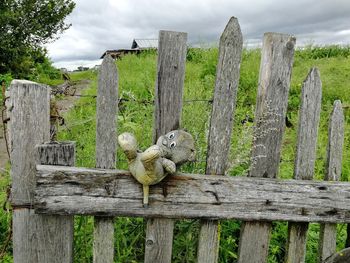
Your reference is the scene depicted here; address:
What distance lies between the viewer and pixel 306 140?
184 cm

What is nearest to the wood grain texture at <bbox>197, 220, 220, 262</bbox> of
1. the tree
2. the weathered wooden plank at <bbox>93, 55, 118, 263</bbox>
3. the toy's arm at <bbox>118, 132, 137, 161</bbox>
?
the weathered wooden plank at <bbox>93, 55, 118, 263</bbox>

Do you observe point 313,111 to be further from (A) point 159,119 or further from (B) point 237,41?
(A) point 159,119

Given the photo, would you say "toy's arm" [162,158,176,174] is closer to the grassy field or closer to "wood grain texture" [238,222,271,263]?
the grassy field

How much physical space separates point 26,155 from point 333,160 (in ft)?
4.64

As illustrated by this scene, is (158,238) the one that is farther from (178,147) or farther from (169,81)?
(169,81)

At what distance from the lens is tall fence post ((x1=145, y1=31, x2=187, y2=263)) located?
166 centimetres

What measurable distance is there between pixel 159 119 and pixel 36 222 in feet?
2.31

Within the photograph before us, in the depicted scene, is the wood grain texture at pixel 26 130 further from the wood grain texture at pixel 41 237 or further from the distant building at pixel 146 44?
the distant building at pixel 146 44

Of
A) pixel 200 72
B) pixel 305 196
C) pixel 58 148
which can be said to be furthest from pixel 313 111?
pixel 200 72

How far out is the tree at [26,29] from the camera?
1598 cm

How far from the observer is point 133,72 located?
23.0 feet

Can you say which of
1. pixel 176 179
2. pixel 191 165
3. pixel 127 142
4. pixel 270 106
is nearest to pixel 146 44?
pixel 191 165

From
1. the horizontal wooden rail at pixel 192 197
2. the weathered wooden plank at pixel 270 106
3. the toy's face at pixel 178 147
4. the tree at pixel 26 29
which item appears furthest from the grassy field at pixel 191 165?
the tree at pixel 26 29

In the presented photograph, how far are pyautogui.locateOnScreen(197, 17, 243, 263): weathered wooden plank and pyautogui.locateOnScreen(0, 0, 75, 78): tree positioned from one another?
14500 mm
